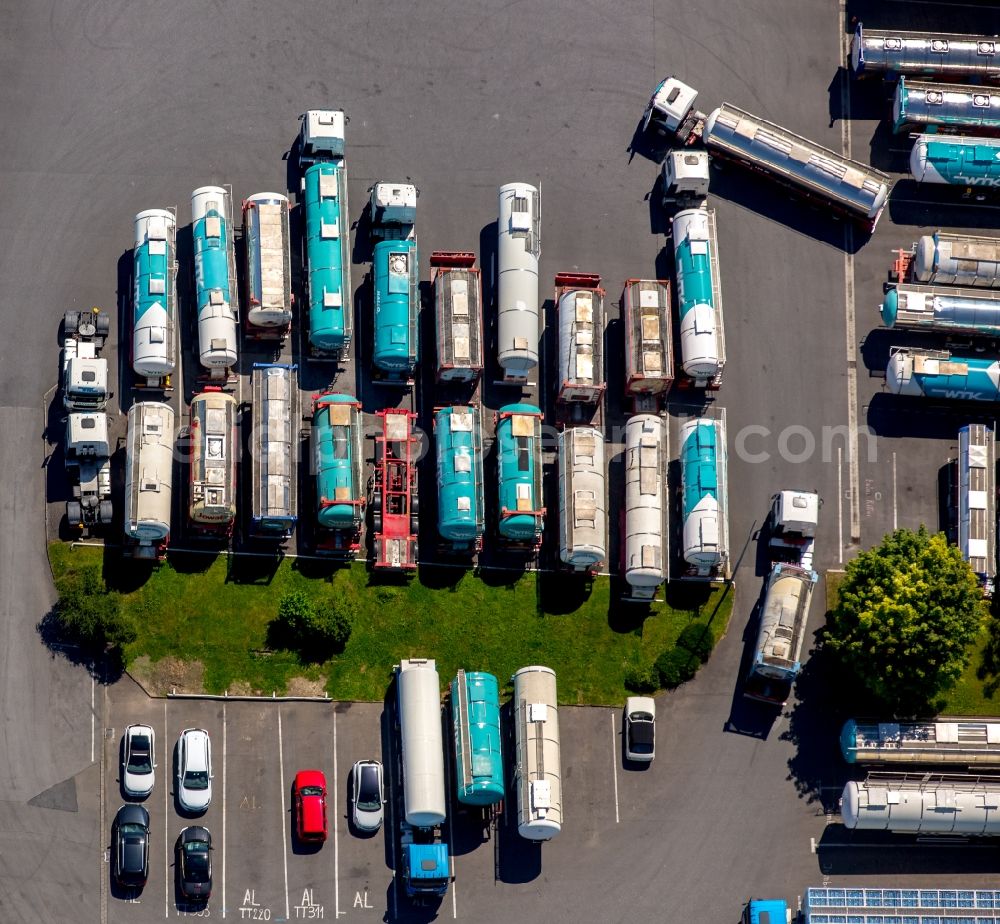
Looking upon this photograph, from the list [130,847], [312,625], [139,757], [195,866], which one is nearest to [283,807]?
[195,866]

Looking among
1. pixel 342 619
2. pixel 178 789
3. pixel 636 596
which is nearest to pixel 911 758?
pixel 636 596

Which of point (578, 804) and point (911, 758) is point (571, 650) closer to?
point (578, 804)

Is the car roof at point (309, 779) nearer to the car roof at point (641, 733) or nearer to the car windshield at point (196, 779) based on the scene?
the car windshield at point (196, 779)

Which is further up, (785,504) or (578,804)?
(785,504)

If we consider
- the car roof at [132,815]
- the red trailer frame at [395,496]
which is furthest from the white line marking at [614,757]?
the car roof at [132,815]

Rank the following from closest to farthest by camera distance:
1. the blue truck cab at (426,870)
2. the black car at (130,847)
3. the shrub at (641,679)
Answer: the black car at (130,847) < the blue truck cab at (426,870) < the shrub at (641,679)

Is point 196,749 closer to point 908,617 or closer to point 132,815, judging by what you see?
point 132,815
